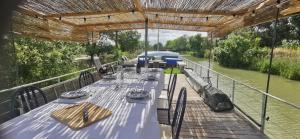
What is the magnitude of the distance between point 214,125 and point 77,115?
8.64 feet

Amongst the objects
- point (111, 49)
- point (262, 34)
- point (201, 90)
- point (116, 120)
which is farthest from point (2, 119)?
point (262, 34)

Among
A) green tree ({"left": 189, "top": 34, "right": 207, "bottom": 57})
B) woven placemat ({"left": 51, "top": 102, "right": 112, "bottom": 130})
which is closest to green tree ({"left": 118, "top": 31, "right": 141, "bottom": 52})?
green tree ({"left": 189, "top": 34, "right": 207, "bottom": 57})

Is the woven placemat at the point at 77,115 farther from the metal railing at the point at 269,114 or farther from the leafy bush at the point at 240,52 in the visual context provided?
the leafy bush at the point at 240,52

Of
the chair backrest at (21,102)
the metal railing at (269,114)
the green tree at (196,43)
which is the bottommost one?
the metal railing at (269,114)

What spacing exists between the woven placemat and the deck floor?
146 cm

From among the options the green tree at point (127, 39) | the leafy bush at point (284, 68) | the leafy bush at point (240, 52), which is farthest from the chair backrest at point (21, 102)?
the leafy bush at point (240, 52)

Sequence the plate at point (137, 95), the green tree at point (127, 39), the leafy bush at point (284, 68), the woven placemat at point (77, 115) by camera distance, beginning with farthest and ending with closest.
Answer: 1. the green tree at point (127, 39)
2. the leafy bush at point (284, 68)
3. the plate at point (137, 95)
4. the woven placemat at point (77, 115)

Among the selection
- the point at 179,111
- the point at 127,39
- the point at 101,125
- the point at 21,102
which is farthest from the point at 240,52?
the point at 101,125

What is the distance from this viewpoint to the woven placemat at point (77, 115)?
6.90 feet

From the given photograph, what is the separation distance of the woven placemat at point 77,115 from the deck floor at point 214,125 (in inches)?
57.3

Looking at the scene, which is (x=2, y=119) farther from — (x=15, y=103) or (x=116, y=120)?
(x=116, y=120)

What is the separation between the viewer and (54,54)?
800cm

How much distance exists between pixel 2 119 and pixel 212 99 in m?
3.64

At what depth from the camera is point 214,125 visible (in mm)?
4312
